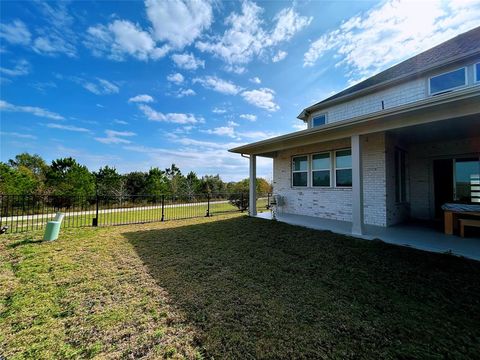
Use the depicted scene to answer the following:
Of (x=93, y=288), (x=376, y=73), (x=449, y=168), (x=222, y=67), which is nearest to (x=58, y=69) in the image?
(x=222, y=67)

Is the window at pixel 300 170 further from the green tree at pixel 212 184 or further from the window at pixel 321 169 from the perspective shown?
the green tree at pixel 212 184

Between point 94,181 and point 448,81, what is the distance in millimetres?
Result: 21479

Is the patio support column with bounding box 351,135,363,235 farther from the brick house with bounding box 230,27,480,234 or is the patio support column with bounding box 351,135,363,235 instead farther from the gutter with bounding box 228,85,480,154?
the gutter with bounding box 228,85,480,154

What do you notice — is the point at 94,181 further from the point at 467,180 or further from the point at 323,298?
the point at 467,180

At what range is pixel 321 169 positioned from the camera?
8203mm

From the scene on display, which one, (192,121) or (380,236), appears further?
(192,121)

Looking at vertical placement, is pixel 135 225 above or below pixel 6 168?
below

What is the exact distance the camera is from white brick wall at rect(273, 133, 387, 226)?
21.8ft

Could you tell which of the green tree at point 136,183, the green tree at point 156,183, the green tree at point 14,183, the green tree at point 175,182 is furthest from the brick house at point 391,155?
the green tree at point 14,183

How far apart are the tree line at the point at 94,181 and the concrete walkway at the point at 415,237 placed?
9570 mm

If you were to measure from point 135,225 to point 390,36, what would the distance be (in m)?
12.1

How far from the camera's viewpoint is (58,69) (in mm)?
8547

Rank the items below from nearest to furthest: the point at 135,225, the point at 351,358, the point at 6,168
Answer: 1. the point at 351,358
2. the point at 135,225
3. the point at 6,168

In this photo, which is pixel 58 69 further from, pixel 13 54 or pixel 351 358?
pixel 351 358
